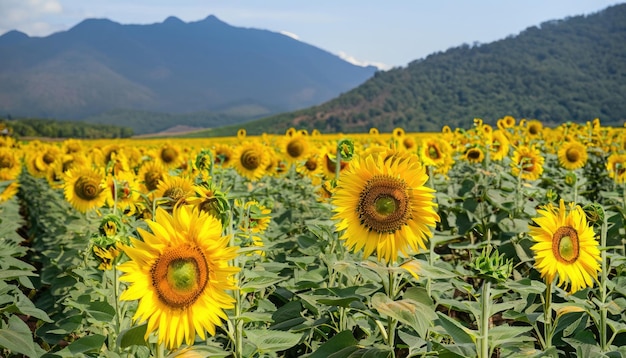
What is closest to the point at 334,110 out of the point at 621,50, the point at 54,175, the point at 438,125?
the point at 438,125

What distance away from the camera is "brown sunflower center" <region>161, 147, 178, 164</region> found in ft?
22.9

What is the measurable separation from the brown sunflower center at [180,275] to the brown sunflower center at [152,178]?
2826mm

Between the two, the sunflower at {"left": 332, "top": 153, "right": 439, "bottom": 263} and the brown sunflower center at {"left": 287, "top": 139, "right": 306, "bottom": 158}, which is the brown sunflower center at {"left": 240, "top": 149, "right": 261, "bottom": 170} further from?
the sunflower at {"left": 332, "top": 153, "right": 439, "bottom": 263}

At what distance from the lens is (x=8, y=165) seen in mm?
7527

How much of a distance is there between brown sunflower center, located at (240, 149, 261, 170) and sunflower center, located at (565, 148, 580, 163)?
406 centimetres

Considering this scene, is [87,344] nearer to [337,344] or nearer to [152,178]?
[337,344]

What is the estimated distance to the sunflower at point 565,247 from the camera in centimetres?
266

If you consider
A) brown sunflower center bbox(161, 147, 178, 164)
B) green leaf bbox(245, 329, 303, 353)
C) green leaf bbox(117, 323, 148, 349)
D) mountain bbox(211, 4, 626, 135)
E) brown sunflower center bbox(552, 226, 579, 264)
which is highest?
mountain bbox(211, 4, 626, 135)

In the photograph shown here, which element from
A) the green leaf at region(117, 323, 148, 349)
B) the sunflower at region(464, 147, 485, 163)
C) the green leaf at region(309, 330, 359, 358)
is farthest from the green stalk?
the sunflower at region(464, 147, 485, 163)

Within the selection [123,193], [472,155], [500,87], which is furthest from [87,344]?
[500,87]

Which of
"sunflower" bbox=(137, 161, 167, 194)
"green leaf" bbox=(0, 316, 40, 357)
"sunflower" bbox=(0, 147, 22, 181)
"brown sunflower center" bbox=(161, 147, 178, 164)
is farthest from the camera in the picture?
"sunflower" bbox=(0, 147, 22, 181)

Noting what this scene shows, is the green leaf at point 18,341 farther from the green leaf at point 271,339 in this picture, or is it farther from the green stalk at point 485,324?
the green stalk at point 485,324

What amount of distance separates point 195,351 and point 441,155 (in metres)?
4.20

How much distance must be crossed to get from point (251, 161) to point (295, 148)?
107cm
